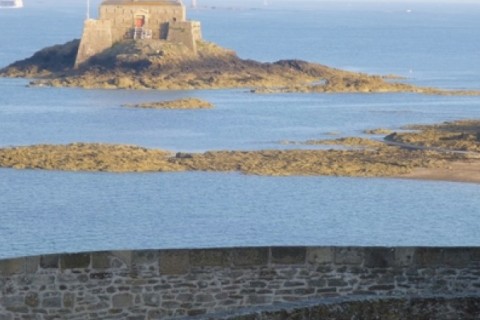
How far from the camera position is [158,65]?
88.4m

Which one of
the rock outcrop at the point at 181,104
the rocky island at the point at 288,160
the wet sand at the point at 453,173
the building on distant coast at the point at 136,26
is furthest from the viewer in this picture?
the building on distant coast at the point at 136,26

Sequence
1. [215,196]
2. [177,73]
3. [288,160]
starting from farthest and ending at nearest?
[177,73] < [288,160] < [215,196]

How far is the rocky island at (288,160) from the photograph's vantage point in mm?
47188

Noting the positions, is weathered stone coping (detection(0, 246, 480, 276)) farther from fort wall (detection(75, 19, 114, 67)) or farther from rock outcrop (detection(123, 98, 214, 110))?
fort wall (detection(75, 19, 114, 67))

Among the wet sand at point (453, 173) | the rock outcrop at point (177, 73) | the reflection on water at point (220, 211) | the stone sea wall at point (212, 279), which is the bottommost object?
the rock outcrop at point (177, 73)

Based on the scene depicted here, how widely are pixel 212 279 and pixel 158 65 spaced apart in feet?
238

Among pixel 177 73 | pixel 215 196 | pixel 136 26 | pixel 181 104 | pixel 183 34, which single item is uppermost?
pixel 136 26

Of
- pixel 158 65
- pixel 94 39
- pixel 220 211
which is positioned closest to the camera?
pixel 220 211

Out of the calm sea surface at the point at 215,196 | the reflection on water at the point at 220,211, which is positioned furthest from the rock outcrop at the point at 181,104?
the reflection on water at the point at 220,211

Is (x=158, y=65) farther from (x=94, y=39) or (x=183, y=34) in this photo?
(x=94, y=39)

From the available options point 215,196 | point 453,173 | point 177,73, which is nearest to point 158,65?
point 177,73

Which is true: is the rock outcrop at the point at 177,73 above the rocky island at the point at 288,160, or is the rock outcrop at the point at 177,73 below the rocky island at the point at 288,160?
below

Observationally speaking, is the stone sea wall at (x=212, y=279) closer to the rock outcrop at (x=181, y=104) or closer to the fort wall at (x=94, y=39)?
the rock outcrop at (x=181, y=104)

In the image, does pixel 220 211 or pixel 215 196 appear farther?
pixel 215 196
